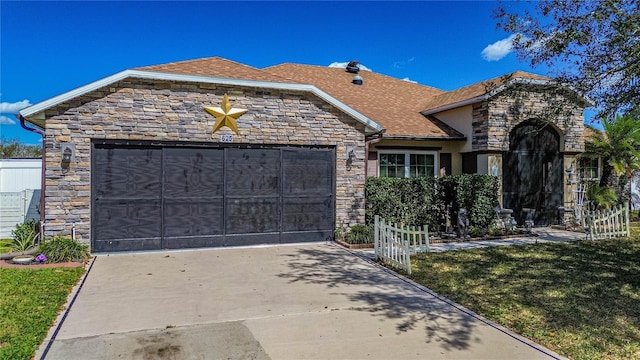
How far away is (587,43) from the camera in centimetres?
818

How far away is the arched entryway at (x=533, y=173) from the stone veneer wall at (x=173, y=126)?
580 cm

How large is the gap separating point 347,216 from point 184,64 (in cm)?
577

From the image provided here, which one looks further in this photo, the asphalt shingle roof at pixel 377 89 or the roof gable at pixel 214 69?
the asphalt shingle roof at pixel 377 89

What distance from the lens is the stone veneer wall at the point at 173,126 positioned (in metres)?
8.65

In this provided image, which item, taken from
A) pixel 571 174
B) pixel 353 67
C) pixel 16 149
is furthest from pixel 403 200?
pixel 16 149

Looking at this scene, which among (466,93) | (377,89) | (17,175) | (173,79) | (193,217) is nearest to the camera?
(173,79)

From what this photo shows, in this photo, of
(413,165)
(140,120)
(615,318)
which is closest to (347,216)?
(413,165)

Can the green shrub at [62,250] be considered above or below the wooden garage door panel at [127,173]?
below

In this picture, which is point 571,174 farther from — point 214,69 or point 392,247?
point 214,69

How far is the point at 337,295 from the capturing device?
19.9 feet

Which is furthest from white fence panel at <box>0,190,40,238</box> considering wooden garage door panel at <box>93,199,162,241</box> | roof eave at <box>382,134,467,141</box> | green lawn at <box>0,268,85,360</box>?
roof eave at <box>382,134,467,141</box>

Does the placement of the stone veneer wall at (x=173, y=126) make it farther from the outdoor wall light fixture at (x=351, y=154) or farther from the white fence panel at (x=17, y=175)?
the white fence panel at (x=17, y=175)

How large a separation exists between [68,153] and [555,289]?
963cm

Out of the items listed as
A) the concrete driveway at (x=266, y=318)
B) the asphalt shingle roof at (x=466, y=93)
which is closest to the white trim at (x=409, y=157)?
the asphalt shingle roof at (x=466, y=93)
